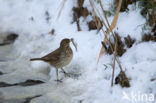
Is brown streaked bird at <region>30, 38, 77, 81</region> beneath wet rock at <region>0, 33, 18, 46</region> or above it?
beneath

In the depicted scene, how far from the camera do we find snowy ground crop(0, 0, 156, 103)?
367cm

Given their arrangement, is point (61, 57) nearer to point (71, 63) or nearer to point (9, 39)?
point (71, 63)

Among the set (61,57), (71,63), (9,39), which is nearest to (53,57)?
(61,57)

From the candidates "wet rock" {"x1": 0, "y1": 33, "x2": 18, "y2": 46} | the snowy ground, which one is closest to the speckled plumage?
the snowy ground

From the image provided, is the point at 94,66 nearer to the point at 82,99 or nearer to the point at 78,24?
the point at 82,99

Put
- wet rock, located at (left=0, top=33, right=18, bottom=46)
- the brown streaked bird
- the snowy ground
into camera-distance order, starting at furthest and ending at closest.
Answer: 1. wet rock, located at (left=0, top=33, right=18, bottom=46)
2. the brown streaked bird
3. the snowy ground

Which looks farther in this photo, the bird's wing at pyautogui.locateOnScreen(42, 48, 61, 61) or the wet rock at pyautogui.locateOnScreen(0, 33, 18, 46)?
the wet rock at pyautogui.locateOnScreen(0, 33, 18, 46)

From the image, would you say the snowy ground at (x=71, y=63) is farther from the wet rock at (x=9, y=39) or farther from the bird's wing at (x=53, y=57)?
the bird's wing at (x=53, y=57)

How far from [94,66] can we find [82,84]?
0.33m

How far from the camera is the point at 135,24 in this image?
4.27 metres

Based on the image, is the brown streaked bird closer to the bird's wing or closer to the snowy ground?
the bird's wing

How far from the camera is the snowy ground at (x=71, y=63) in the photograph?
3.67m

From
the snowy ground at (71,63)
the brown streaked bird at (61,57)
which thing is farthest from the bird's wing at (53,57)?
the snowy ground at (71,63)

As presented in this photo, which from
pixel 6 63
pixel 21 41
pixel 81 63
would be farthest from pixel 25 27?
pixel 81 63
